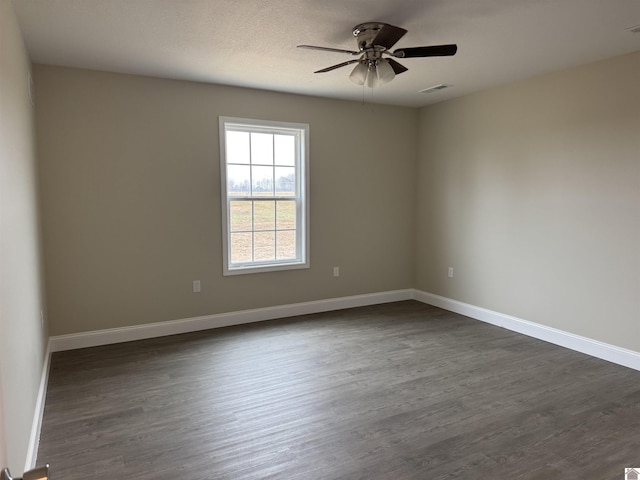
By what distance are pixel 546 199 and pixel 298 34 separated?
2.79 meters

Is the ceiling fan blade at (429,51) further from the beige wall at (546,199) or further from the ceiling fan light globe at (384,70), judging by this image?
the beige wall at (546,199)

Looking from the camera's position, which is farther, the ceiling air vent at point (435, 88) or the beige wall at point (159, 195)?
the ceiling air vent at point (435, 88)

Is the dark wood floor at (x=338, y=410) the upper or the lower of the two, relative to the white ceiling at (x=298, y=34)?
lower

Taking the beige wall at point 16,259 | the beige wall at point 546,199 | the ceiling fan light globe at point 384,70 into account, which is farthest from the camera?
the beige wall at point 546,199

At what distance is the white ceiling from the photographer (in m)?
2.48

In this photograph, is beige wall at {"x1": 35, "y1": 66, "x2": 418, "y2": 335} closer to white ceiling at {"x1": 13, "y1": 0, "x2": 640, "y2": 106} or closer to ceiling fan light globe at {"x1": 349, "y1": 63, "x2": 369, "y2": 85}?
white ceiling at {"x1": 13, "y1": 0, "x2": 640, "y2": 106}

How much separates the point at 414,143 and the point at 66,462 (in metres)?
4.90

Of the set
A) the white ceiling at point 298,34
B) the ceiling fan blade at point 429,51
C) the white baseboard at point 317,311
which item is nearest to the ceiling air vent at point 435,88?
the white ceiling at point 298,34

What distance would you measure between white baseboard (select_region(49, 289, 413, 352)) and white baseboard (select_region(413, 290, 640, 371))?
2.43ft

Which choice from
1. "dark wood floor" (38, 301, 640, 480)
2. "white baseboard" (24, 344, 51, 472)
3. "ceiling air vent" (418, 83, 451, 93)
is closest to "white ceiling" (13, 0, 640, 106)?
"ceiling air vent" (418, 83, 451, 93)

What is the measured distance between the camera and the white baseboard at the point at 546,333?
11.4 feet

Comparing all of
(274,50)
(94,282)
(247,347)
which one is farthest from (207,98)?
(247,347)

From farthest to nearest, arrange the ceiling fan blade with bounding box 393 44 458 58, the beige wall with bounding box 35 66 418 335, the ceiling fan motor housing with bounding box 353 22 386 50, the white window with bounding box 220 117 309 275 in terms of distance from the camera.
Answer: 1. the white window with bounding box 220 117 309 275
2. the beige wall with bounding box 35 66 418 335
3. the ceiling fan motor housing with bounding box 353 22 386 50
4. the ceiling fan blade with bounding box 393 44 458 58

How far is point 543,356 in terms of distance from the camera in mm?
3650
